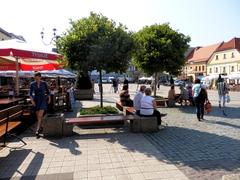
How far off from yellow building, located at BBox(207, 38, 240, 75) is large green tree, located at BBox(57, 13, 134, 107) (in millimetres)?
52922

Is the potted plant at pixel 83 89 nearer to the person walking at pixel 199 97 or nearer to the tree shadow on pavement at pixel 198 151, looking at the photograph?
the person walking at pixel 199 97

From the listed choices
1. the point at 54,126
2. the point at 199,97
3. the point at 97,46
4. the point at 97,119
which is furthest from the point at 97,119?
the point at 199,97

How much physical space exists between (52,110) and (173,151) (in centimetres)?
705

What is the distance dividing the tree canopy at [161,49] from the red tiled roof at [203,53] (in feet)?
192

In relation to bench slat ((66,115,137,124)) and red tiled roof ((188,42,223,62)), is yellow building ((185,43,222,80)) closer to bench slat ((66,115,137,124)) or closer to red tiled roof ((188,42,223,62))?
red tiled roof ((188,42,223,62))

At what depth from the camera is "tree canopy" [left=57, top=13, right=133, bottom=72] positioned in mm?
10445

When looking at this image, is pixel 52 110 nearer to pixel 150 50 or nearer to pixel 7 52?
pixel 7 52

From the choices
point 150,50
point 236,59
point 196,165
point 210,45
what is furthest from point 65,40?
point 210,45

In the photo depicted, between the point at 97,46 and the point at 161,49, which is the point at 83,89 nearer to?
the point at 161,49

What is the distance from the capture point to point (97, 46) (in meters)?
10.3

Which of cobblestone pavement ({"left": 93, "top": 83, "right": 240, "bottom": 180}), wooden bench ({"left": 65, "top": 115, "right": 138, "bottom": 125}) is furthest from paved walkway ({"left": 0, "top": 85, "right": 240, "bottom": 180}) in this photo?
wooden bench ({"left": 65, "top": 115, "right": 138, "bottom": 125})

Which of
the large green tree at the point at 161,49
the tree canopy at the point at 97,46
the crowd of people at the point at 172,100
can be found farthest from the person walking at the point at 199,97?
the large green tree at the point at 161,49

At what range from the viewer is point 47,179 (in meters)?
5.62

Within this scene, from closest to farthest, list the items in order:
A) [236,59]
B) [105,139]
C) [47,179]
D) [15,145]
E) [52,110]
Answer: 1. [47,179]
2. [15,145]
3. [105,139]
4. [52,110]
5. [236,59]
